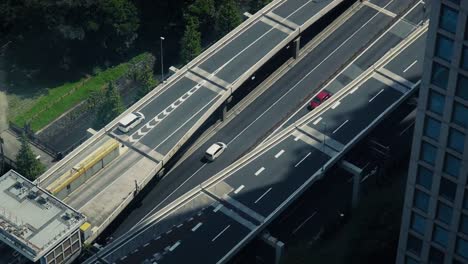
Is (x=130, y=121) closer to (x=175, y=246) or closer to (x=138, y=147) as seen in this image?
(x=138, y=147)

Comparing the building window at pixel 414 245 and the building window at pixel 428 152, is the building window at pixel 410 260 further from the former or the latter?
the building window at pixel 428 152

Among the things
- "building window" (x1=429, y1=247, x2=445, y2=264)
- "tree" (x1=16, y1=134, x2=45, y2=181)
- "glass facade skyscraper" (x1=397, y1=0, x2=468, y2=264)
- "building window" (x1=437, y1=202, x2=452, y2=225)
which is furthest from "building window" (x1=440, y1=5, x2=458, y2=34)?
"tree" (x1=16, y1=134, x2=45, y2=181)

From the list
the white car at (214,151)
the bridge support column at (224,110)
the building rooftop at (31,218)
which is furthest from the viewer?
the bridge support column at (224,110)

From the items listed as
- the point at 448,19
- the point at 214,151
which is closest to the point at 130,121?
the point at 214,151

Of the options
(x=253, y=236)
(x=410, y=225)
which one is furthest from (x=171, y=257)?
(x=410, y=225)

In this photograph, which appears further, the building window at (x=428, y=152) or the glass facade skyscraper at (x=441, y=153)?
the building window at (x=428, y=152)

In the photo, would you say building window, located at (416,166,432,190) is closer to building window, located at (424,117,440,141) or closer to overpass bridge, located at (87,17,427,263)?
building window, located at (424,117,440,141)

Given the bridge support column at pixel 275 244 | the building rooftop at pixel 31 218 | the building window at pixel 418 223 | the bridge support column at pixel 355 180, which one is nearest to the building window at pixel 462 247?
the building window at pixel 418 223
